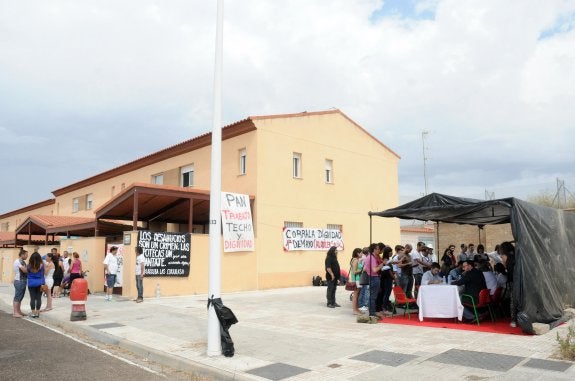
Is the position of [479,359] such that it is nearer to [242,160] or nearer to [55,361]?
[55,361]

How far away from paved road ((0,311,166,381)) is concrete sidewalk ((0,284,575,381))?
609mm

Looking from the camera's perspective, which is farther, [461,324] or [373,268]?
[373,268]

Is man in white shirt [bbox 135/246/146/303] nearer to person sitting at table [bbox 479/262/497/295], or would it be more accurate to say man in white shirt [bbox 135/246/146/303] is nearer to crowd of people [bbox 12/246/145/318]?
crowd of people [bbox 12/246/145/318]

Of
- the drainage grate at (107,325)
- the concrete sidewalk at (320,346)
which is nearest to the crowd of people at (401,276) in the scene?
the concrete sidewalk at (320,346)

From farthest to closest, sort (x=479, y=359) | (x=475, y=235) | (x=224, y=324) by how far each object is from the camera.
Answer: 1. (x=475, y=235)
2. (x=224, y=324)
3. (x=479, y=359)

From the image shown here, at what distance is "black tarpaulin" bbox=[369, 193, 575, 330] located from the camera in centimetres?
924

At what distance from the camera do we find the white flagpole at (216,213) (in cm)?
743

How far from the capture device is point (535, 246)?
9812 mm

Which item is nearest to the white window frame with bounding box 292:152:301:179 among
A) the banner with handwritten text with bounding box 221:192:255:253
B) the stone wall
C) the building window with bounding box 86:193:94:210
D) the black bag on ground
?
the banner with handwritten text with bounding box 221:192:255:253

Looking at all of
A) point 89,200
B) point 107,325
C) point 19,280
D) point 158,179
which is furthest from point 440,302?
point 89,200

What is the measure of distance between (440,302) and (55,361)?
7.68 m

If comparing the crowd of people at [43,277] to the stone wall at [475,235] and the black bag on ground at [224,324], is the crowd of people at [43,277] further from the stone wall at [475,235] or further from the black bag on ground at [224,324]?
the stone wall at [475,235]

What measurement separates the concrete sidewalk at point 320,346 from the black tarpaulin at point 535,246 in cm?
64

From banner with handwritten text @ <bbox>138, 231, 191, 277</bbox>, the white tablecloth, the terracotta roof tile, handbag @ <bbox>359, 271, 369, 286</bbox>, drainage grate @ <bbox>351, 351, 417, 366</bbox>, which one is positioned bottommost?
drainage grate @ <bbox>351, 351, 417, 366</bbox>
